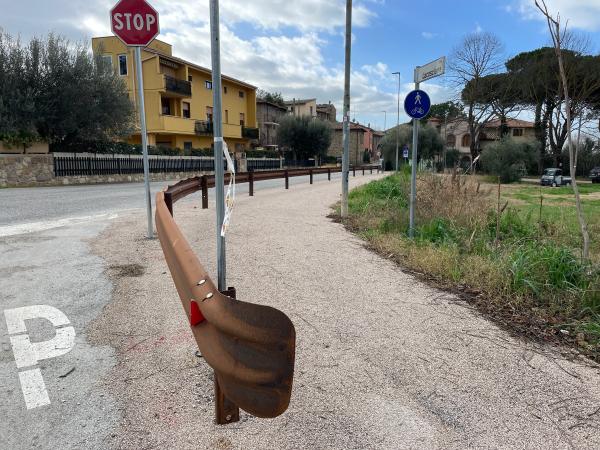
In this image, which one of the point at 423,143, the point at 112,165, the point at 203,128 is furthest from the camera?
the point at 423,143

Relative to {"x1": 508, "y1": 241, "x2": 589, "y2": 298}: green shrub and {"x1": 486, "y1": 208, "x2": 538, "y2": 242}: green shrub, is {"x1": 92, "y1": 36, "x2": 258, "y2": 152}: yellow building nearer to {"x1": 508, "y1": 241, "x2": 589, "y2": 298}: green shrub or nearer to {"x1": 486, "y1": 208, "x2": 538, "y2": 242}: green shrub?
{"x1": 486, "y1": 208, "x2": 538, "y2": 242}: green shrub

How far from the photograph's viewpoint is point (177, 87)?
4078cm

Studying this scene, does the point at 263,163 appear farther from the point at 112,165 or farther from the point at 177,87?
the point at 112,165

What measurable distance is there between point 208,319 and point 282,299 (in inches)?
96.2

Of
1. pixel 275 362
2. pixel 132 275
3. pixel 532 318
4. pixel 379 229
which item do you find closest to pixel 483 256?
pixel 532 318

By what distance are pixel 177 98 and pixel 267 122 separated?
76.9 feet

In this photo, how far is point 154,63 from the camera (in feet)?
128

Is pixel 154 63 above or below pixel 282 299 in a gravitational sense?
above

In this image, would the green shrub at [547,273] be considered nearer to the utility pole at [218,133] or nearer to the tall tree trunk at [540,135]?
the utility pole at [218,133]

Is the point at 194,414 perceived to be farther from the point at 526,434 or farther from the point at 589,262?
the point at 589,262

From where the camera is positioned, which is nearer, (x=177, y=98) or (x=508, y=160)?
(x=508, y=160)

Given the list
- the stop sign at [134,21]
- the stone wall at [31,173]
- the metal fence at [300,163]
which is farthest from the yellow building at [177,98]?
the stop sign at [134,21]

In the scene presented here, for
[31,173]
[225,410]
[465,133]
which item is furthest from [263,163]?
[465,133]

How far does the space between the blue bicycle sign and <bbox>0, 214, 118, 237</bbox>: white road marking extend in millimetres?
5924
